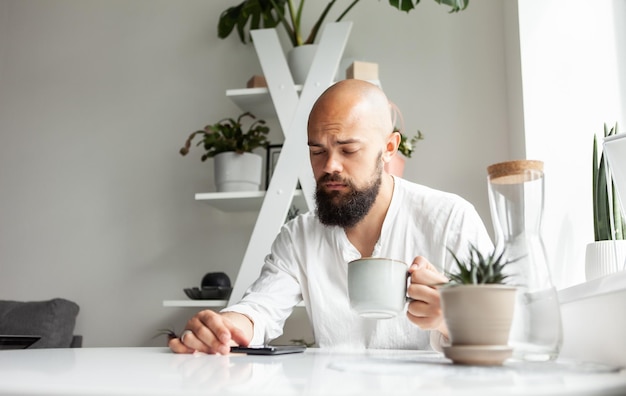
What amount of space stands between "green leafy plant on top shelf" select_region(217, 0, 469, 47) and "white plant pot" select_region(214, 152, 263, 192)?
61 centimetres

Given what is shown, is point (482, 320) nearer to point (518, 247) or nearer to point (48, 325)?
point (518, 247)

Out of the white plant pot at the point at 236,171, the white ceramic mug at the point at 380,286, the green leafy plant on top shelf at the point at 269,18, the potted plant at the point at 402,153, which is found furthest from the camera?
the green leafy plant on top shelf at the point at 269,18

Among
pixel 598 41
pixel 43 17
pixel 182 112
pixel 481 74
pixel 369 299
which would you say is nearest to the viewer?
pixel 369 299

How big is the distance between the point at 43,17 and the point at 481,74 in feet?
8.08

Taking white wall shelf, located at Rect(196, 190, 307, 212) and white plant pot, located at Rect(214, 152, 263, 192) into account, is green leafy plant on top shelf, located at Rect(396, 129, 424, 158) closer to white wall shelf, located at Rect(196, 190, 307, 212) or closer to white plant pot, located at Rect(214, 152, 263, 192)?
white wall shelf, located at Rect(196, 190, 307, 212)

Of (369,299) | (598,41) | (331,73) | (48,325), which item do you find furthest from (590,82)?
(48,325)

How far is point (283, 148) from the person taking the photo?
256 centimetres

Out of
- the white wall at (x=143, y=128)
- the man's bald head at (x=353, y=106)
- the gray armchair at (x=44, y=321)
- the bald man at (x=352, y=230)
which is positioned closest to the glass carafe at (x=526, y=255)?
the bald man at (x=352, y=230)

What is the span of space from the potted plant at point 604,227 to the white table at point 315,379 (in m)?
1.38

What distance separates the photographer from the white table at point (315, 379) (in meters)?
0.48

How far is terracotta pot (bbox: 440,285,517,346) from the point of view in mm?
626

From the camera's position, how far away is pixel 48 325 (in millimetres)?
2693

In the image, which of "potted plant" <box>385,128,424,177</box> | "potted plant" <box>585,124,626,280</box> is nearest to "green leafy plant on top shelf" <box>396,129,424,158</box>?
"potted plant" <box>385,128,424,177</box>

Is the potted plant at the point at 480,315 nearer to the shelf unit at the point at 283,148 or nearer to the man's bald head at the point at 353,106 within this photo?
the man's bald head at the point at 353,106
